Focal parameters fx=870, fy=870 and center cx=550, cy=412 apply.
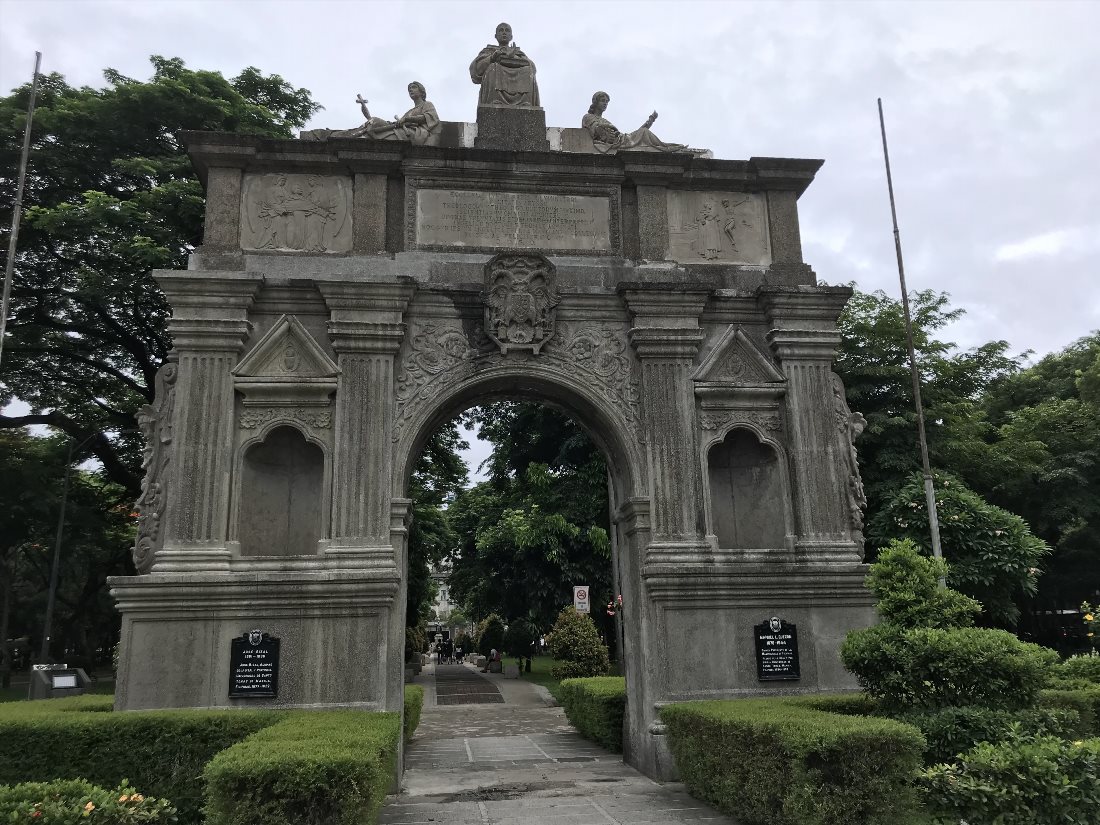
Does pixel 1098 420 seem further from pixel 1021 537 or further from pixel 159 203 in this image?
pixel 159 203

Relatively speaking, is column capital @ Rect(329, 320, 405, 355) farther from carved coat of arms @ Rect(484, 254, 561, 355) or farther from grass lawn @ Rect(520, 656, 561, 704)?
grass lawn @ Rect(520, 656, 561, 704)

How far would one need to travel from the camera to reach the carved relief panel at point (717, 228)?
44.2 feet

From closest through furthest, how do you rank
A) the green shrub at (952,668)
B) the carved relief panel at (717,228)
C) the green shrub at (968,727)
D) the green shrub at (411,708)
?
the green shrub at (968,727) → the green shrub at (952,668) → the carved relief panel at (717,228) → the green shrub at (411,708)

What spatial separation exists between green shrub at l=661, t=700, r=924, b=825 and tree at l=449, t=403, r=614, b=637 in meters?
18.9

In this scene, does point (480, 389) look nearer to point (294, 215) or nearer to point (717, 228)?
point (294, 215)

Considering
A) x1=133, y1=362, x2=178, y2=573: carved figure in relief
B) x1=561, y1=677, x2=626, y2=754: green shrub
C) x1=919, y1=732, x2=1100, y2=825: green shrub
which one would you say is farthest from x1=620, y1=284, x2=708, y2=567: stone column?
x1=133, y1=362, x2=178, y2=573: carved figure in relief

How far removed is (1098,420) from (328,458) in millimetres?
25734

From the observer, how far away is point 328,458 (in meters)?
11.9

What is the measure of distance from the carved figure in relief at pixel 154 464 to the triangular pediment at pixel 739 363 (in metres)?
7.62

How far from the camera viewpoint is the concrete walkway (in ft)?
30.0

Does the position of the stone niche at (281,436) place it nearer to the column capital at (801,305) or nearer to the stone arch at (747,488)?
the stone arch at (747,488)

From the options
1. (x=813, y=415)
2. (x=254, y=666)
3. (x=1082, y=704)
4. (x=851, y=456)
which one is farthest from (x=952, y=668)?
(x=254, y=666)

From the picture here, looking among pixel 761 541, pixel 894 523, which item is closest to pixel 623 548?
pixel 761 541

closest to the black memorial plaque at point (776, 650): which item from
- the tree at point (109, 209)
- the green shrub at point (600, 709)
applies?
the green shrub at point (600, 709)
